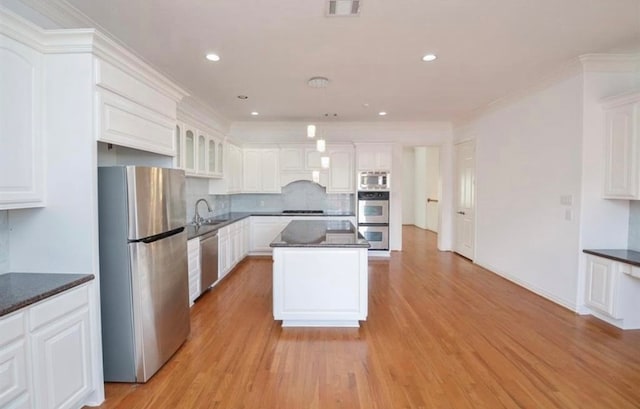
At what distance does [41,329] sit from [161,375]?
103 centimetres

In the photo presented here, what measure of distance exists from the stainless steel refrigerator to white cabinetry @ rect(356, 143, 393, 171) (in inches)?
176

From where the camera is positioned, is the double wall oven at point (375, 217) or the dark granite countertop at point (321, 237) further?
the double wall oven at point (375, 217)

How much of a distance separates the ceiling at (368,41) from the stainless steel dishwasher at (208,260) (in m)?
2.08

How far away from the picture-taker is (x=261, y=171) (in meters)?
6.57

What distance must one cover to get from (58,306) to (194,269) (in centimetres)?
206

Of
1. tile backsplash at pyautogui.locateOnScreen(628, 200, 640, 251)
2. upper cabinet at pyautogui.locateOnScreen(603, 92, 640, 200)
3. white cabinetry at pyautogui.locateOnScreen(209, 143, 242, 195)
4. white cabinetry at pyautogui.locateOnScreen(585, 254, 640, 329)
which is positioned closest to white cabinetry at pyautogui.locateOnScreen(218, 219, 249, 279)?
white cabinetry at pyautogui.locateOnScreen(209, 143, 242, 195)

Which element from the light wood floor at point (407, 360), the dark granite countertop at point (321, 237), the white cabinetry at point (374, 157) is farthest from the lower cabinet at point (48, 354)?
the white cabinetry at point (374, 157)

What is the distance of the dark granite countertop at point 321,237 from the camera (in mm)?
3111

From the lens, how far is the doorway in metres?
10.1

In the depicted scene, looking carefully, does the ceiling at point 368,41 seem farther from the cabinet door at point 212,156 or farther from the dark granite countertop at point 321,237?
the dark granite countertop at point 321,237

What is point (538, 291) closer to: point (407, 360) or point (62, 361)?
point (407, 360)

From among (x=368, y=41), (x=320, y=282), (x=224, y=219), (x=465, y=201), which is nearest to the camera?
(x=368, y=41)

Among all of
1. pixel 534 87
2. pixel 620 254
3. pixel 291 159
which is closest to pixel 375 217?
pixel 291 159

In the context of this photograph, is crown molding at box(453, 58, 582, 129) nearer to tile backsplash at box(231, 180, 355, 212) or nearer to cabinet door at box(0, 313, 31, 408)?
tile backsplash at box(231, 180, 355, 212)
